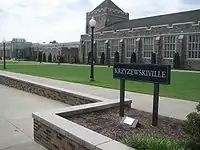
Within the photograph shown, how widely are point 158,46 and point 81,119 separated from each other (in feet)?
133

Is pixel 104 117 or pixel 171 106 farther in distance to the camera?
pixel 171 106

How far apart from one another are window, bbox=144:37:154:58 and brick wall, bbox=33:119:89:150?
43.3m

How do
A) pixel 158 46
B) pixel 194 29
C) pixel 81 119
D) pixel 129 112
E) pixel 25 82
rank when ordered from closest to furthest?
pixel 81 119, pixel 129 112, pixel 25 82, pixel 194 29, pixel 158 46

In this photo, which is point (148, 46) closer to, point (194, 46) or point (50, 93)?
point (194, 46)

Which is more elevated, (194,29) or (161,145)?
(194,29)

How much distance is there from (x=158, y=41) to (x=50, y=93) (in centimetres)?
3637

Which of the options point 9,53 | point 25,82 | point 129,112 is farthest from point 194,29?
point 9,53

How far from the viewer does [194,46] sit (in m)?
41.1

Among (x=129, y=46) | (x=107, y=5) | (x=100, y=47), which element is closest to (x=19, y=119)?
(x=129, y=46)

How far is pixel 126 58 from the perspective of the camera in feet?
173

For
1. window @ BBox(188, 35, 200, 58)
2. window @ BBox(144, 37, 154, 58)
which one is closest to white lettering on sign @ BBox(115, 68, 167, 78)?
window @ BBox(188, 35, 200, 58)

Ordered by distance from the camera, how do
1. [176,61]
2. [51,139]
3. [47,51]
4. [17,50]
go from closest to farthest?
1. [51,139]
2. [176,61]
3. [47,51]
4. [17,50]

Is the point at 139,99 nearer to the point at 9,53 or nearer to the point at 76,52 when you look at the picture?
the point at 76,52

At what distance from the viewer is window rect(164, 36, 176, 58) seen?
44.0m
